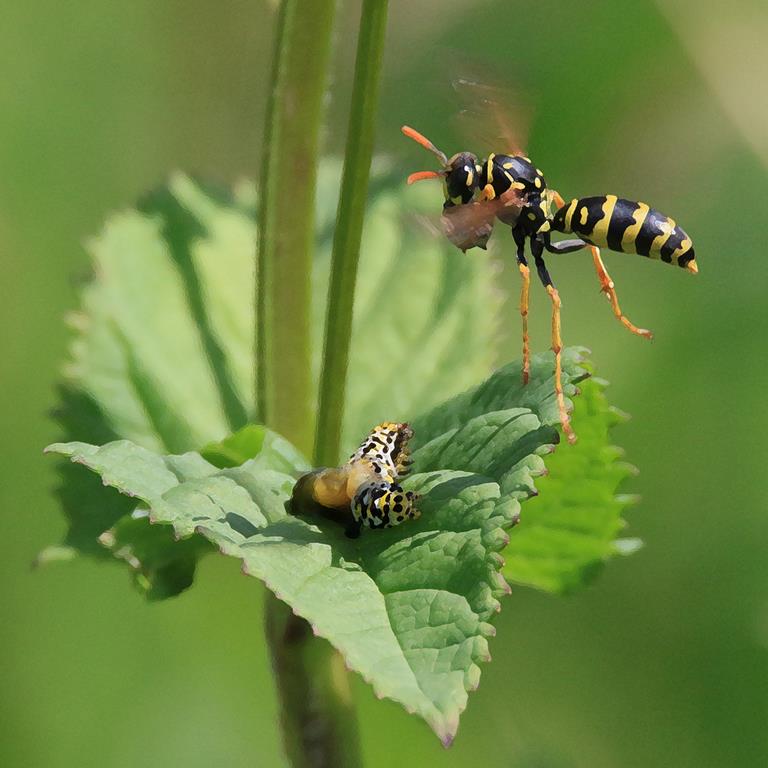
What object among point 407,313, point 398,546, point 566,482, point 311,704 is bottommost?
point 311,704

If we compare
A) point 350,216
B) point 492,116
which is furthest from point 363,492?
point 492,116

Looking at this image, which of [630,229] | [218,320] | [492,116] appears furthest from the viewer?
[218,320]

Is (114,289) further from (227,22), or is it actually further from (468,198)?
(227,22)

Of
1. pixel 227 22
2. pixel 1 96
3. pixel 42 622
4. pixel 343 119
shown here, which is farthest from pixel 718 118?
pixel 42 622

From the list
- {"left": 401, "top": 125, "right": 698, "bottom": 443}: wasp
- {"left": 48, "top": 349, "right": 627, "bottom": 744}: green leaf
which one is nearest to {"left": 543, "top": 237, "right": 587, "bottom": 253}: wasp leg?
{"left": 401, "top": 125, "right": 698, "bottom": 443}: wasp

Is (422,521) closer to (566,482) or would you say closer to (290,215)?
(566,482)

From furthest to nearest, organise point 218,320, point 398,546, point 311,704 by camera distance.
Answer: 1. point 218,320
2. point 311,704
3. point 398,546

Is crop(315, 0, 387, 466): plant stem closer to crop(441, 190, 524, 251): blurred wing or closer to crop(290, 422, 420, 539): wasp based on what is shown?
crop(290, 422, 420, 539): wasp
